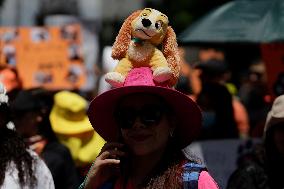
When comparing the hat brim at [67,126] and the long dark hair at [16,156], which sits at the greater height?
the long dark hair at [16,156]

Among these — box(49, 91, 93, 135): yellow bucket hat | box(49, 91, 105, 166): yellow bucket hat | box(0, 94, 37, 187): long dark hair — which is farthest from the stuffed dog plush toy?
box(49, 91, 93, 135): yellow bucket hat

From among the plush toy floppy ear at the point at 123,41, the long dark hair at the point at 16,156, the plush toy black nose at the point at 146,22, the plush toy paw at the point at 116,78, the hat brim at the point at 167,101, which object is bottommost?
the long dark hair at the point at 16,156

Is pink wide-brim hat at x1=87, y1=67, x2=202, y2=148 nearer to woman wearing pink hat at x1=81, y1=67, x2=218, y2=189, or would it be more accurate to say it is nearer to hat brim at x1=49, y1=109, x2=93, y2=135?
woman wearing pink hat at x1=81, y1=67, x2=218, y2=189

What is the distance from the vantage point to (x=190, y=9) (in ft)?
83.3

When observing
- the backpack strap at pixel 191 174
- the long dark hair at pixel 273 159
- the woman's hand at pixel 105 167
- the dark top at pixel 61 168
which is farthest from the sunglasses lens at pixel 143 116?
the dark top at pixel 61 168

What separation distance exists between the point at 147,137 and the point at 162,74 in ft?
0.86

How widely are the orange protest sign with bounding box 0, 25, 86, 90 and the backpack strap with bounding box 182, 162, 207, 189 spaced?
300 inches

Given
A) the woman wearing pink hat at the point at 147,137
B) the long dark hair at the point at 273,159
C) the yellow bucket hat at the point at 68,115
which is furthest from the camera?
the yellow bucket hat at the point at 68,115

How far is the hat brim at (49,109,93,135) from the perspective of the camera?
24.4 ft

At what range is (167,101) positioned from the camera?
12.8 ft

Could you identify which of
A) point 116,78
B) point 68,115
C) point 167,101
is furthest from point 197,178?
point 68,115

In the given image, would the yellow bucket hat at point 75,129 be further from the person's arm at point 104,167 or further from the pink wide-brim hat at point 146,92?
the person's arm at point 104,167

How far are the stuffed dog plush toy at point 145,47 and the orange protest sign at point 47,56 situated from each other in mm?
7323

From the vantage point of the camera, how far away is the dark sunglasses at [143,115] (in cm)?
384
